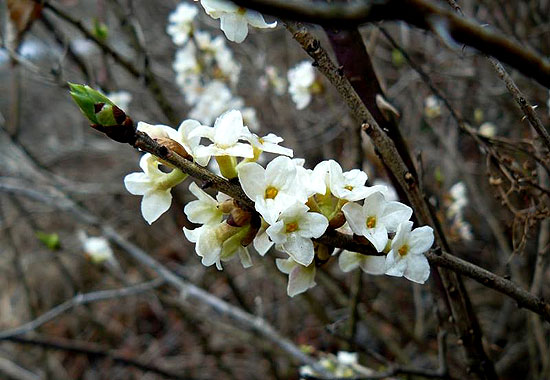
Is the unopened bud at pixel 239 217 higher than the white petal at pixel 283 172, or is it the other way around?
the white petal at pixel 283 172

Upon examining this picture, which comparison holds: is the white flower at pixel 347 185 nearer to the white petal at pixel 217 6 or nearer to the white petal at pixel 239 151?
the white petal at pixel 239 151

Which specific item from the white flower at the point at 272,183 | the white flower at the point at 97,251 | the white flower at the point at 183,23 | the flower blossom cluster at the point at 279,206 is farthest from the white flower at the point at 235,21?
the white flower at the point at 97,251

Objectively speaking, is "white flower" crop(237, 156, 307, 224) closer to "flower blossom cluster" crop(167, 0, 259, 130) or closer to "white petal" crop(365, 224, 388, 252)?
"white petal" crop(365, 224, 388, 252)

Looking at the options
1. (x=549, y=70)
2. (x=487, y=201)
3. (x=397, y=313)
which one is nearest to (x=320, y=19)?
(x=549, y=70)

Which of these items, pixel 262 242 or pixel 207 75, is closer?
pixel 262 242

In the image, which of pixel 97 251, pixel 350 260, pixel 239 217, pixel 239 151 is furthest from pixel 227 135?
pixel 97 251

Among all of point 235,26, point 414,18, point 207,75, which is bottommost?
point 207,75

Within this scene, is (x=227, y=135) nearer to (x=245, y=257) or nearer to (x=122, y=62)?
(x=245, y=257)
